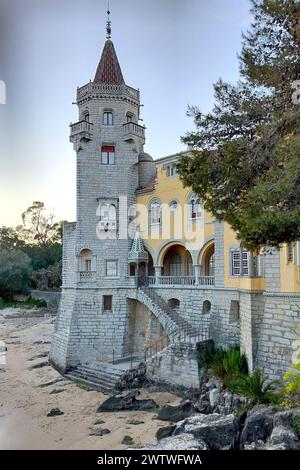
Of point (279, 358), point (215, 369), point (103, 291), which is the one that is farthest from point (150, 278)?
point (279, 358)

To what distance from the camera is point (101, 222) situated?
21.1 meters

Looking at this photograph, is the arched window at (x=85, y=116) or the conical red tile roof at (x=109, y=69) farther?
the conical red tile roof at (x=109, y=69)

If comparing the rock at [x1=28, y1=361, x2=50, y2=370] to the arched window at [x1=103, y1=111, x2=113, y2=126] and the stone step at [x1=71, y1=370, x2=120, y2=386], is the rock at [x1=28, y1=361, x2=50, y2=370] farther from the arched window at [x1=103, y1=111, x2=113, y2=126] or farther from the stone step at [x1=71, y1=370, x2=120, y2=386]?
the arched window at [x1=103, y1=111, x2=113, y2=126]

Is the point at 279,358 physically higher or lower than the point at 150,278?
lower

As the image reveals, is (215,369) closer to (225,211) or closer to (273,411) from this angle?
(273,411)

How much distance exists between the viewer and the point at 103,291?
68.0ft

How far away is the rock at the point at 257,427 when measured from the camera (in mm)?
9266

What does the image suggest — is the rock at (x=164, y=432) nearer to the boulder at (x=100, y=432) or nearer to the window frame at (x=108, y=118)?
the boulder at (x=100, y=432)

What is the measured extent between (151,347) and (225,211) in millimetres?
12140

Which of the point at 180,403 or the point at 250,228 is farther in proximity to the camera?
the point at 180,403

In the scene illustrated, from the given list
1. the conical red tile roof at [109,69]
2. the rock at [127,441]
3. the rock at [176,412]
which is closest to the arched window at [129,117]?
the conical red tile roof at [109,69]

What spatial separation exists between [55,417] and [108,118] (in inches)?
632

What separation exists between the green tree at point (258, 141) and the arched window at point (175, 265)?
12.6 meters

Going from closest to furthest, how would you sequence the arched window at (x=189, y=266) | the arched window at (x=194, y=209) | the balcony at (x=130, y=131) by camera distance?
the arched window at (x=194, y=209), the balcony at (x=130, y=131), the arched window at (x=189, y=266)
